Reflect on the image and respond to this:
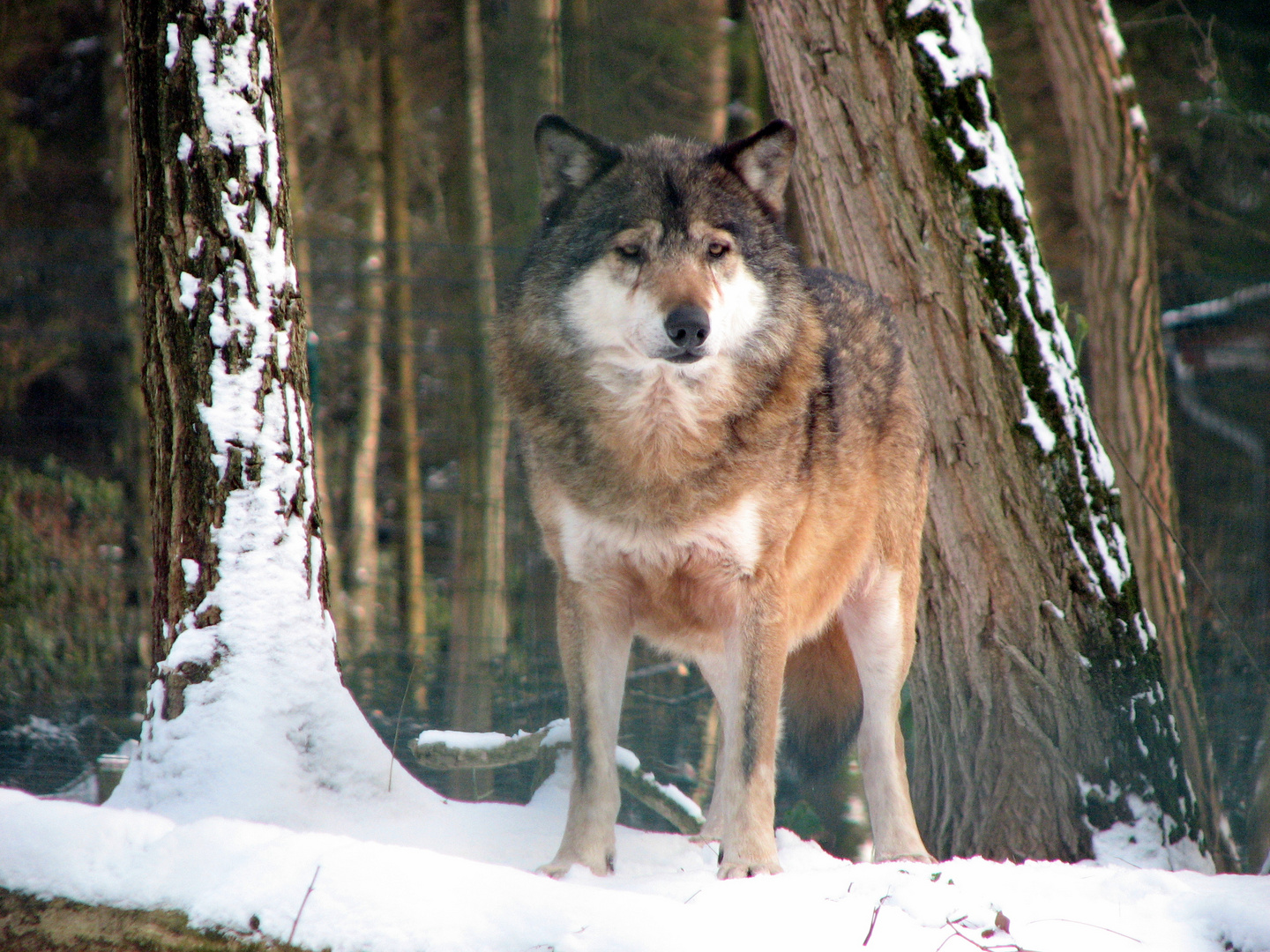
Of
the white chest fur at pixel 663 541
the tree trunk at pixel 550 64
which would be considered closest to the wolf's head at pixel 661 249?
the white chest fur at pixel 663 541

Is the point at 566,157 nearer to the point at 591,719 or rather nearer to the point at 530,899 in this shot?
the point at 591,719

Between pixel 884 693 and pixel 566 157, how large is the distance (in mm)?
1993

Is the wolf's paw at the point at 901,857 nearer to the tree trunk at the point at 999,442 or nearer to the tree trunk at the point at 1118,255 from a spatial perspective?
the tree trunk at the point at 999,442

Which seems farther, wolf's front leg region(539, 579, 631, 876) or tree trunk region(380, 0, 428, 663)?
tree trunk region(380, 0, 428, 663)

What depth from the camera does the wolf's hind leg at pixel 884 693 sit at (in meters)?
3.26

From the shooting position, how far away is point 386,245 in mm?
5723

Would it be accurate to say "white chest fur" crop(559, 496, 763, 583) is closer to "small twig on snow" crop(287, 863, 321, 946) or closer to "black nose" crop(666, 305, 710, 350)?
"black nose" crop(666, 305, 710, 350)

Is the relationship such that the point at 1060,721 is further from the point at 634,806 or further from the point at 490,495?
the point at 490,495

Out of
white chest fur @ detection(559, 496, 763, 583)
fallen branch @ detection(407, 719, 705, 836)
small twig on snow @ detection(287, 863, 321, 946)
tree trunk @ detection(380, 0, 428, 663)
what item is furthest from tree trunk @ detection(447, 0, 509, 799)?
small twig on snow @ detection(287, 863, 321, 946)

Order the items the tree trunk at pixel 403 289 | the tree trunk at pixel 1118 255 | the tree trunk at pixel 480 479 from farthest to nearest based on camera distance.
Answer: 1. the tree trunk at pixel 403 289
2. the tree trunk at pixel 480 479
3. the tree trunk at pixel 1118 255

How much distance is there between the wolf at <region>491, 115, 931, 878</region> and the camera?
2.73m

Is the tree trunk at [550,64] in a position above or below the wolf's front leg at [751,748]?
above

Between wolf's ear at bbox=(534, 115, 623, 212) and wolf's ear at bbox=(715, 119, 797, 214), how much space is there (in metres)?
0.34

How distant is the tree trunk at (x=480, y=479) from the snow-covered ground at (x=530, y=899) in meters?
4.45
